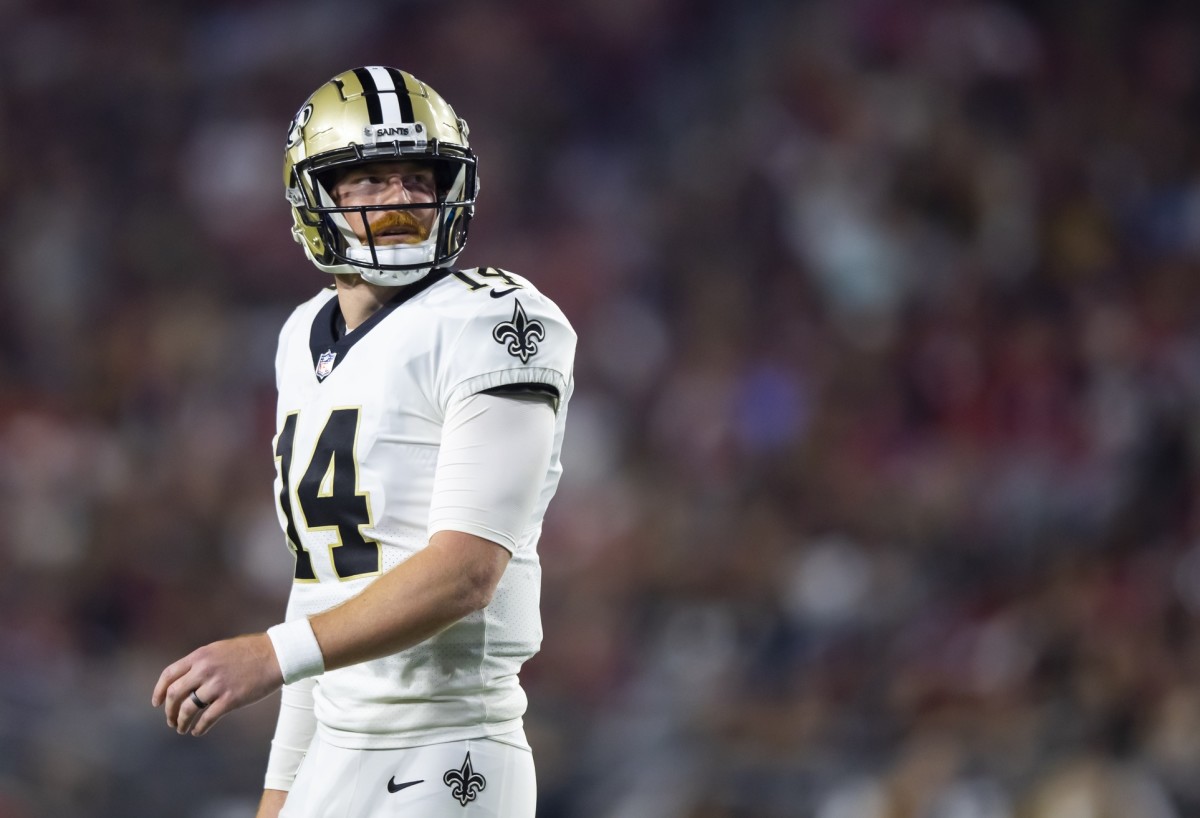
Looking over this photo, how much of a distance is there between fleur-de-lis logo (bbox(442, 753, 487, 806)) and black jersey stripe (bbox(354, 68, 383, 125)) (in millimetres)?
965

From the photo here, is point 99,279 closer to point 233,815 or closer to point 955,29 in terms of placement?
point 233,815

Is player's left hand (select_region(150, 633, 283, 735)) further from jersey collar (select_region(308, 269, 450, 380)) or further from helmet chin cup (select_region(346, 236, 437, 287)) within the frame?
helmet chin cup (select_region(346, 236, 437, 287))

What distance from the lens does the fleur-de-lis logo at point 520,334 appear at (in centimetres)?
225

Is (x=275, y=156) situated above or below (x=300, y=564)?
above

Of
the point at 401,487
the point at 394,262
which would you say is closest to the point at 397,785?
the point at 401,487

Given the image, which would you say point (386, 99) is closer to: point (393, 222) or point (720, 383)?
point (393, 222)

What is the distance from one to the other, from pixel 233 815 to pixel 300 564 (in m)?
2.71

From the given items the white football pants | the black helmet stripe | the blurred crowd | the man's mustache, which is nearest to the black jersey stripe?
the black helmet stripe

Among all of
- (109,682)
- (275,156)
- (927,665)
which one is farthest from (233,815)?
(275,156)

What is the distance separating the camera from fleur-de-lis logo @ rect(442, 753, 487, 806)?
229 cm

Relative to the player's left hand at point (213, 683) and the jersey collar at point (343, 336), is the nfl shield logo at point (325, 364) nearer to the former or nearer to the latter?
the jersey collar at point (343, 336)

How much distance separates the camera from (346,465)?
232 centimetres

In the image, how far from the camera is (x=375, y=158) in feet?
7.95

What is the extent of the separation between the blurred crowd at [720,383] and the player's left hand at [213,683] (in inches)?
110
